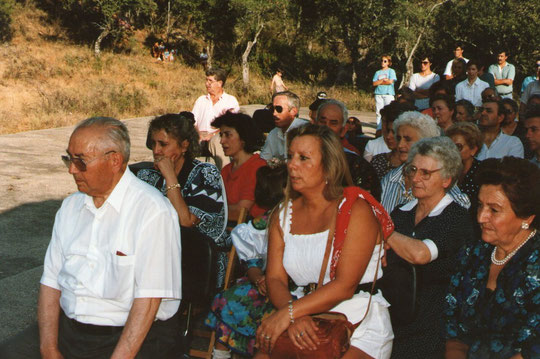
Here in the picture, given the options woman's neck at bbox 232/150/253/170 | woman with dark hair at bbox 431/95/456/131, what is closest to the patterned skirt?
woman's neck at bbox 232/150/253/170

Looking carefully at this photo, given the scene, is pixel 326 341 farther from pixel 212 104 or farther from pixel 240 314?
pixel 212 104

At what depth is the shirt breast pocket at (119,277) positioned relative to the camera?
2713 mm

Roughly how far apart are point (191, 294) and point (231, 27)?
3697cm

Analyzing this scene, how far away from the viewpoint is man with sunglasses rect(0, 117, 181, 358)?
2.71 metres

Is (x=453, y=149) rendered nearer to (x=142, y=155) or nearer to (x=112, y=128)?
(x=112, y=128)

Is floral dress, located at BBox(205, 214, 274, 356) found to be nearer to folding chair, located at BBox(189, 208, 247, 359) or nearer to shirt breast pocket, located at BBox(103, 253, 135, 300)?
folding chair, located at BBox(189, 208, 247, 359)

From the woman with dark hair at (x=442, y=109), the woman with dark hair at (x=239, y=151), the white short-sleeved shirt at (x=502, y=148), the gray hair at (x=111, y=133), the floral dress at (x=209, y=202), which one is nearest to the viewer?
the gray hair at (x=111, y=133)

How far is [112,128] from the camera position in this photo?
9.22ft

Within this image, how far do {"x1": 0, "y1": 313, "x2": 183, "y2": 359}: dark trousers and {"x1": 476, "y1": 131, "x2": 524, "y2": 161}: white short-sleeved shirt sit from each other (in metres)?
4.31

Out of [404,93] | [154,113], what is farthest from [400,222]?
[154,113]

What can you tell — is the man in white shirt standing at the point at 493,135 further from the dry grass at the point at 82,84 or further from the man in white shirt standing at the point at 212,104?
the dry grass at the point at 82,84

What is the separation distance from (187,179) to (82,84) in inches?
940

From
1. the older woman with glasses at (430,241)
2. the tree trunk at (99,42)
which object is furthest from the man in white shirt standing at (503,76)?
the tree trunk at (99,42)

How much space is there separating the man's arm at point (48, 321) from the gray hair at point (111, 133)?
0.78 m
